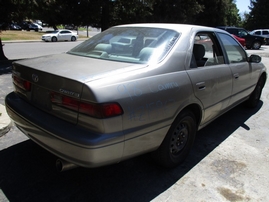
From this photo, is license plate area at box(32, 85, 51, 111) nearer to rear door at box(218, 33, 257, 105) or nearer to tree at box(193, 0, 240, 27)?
rear door at box(218, 33, 257, 105)

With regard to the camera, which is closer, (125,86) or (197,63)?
(125,86)

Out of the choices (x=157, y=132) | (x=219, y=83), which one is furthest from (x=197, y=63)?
(x=157, y=132)

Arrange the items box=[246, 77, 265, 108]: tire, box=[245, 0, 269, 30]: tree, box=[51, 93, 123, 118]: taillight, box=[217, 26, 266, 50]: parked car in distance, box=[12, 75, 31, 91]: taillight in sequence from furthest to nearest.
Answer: box=[245, 0, 269, 30]: tree
box=[217, 26, 266, 50]: parked car in distance
box=[246, 77, 265, 108]: tire
box=[12, 75, 31, 91]: taillight
box=[51, 93, 123, 118]: taillight

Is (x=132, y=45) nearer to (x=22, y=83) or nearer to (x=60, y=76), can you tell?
(x=60, y=76)

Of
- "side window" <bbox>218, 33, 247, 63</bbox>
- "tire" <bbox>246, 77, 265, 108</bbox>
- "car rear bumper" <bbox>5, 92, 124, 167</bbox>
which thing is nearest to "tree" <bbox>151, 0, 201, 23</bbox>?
"tire" <bbox>246, 77, 265, 108</bbox>

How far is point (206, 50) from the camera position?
3.82m

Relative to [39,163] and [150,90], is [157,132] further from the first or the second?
[39,163]

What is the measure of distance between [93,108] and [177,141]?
1.32 meters

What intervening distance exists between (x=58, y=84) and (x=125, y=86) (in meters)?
0.61

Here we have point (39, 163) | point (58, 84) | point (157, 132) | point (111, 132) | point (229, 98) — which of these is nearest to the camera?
point (111, 132)

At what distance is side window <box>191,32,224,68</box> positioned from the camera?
3385 millimetres

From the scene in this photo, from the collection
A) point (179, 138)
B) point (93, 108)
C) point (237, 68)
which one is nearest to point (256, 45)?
point (237, 68)

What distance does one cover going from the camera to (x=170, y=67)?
2650 mm

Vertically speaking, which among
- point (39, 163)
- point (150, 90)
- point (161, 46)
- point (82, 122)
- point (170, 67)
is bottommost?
point (39, 163)
